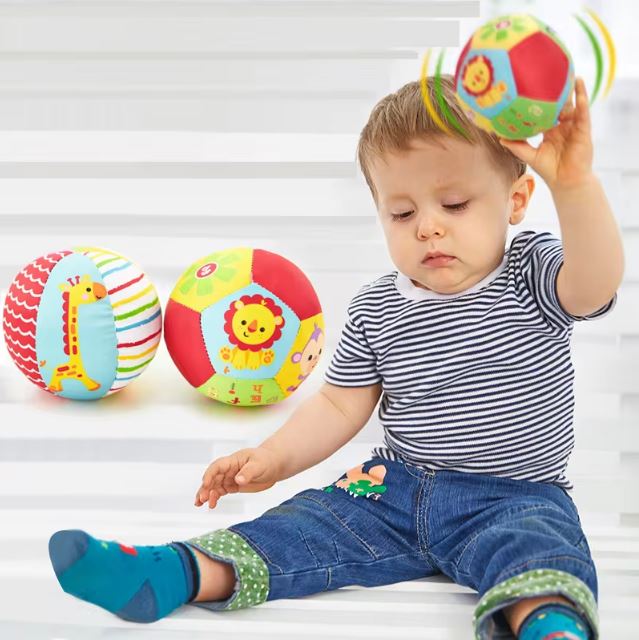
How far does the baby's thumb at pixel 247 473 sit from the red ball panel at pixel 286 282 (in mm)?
571

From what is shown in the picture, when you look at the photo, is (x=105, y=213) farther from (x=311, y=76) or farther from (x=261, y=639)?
(x=261, y=639)

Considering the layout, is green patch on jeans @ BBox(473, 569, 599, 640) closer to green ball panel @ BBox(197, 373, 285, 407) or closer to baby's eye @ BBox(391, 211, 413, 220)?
baby's eye @ BBox(391, 211, 413, 220)

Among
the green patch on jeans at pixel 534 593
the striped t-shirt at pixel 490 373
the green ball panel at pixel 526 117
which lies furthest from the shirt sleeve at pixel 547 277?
the green patch on jeans at pixel 534 593

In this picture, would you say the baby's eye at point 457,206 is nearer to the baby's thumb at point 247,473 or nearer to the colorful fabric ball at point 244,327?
the baby's thumb at point 247,473

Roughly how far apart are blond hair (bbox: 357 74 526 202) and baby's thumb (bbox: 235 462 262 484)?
0.42 meters

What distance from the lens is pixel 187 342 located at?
1.86 m

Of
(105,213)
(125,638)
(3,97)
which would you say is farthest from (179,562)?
(3,97)

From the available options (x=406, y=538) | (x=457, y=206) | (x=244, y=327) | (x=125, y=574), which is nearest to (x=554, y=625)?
(x=406, y=538)

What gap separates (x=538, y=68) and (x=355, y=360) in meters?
0.50

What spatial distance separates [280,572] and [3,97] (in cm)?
166

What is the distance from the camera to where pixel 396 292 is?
4.63 ft

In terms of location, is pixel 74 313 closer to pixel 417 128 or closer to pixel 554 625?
pixel 417 128

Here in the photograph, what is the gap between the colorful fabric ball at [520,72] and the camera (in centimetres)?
107

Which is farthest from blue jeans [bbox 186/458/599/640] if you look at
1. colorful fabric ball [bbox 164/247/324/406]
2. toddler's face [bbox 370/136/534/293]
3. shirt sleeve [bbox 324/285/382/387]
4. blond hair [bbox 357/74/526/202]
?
colorful fabric ball [bbox 164/247/324/406]
